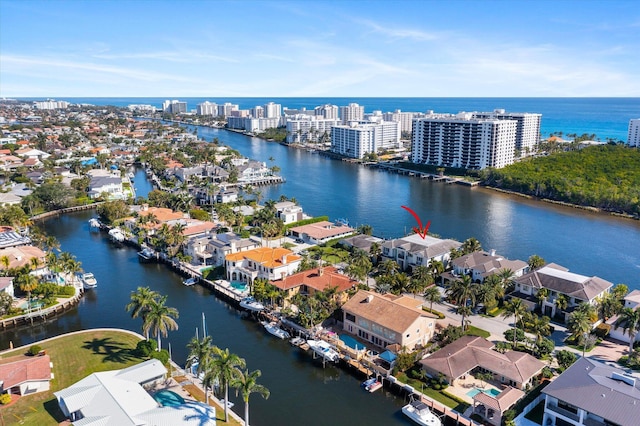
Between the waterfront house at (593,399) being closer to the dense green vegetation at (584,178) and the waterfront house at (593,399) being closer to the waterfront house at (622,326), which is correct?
the waterfront house at (622,326)

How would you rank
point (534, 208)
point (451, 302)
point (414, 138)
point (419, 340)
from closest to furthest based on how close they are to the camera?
point (419, 340)
point (451, 302)
point (534, 208)
point (414, 138)

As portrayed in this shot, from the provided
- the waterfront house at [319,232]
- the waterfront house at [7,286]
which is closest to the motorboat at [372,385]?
the waterfront house at [319,232]

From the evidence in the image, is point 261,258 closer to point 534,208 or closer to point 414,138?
point 534,208

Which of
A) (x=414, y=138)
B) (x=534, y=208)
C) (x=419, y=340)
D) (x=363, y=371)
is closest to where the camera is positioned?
(x=363, y=371)

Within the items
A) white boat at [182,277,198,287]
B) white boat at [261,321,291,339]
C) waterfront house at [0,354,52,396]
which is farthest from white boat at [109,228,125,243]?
waterfront house at [0,354,52,396]

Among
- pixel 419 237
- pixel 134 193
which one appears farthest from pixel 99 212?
pixel 419 237

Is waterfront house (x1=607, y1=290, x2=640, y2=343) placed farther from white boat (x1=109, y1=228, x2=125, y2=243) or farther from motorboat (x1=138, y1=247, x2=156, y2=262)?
white boat (x1=109, y1=228, x2=125, y2=243)
